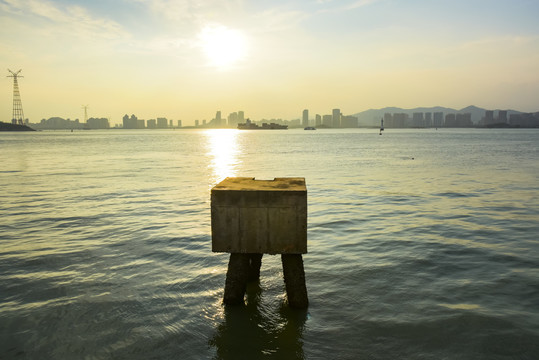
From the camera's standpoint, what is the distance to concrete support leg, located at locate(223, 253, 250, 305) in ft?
25.2

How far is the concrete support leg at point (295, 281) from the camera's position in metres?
7.58

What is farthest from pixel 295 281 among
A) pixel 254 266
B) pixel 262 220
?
pixel 254 266

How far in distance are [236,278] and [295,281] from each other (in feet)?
3.79

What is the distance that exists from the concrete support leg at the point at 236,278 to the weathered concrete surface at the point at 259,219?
0.34m

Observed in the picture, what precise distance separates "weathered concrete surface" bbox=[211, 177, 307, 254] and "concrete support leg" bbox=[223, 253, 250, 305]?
13.5 inches

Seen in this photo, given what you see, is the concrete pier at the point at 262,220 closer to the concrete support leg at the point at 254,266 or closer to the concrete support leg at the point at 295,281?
the concrete support leg at the point at 295,281

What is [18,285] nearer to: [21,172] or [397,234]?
[397,234]

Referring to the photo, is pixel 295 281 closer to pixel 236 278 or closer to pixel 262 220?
pixel 236 278

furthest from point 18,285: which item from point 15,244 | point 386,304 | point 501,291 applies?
point 501,291

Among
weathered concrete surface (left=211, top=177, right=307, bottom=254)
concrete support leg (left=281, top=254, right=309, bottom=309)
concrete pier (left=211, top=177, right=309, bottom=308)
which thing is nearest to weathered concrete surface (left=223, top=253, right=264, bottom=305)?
concrete pier (left=211, top=177, right=309, bottom=308)

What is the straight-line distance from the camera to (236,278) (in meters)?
7.80

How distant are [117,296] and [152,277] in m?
1.22

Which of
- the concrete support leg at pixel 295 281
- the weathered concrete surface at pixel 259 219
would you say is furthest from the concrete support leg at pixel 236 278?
the concrete support leg at pixel 295 281

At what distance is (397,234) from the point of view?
13570mm
